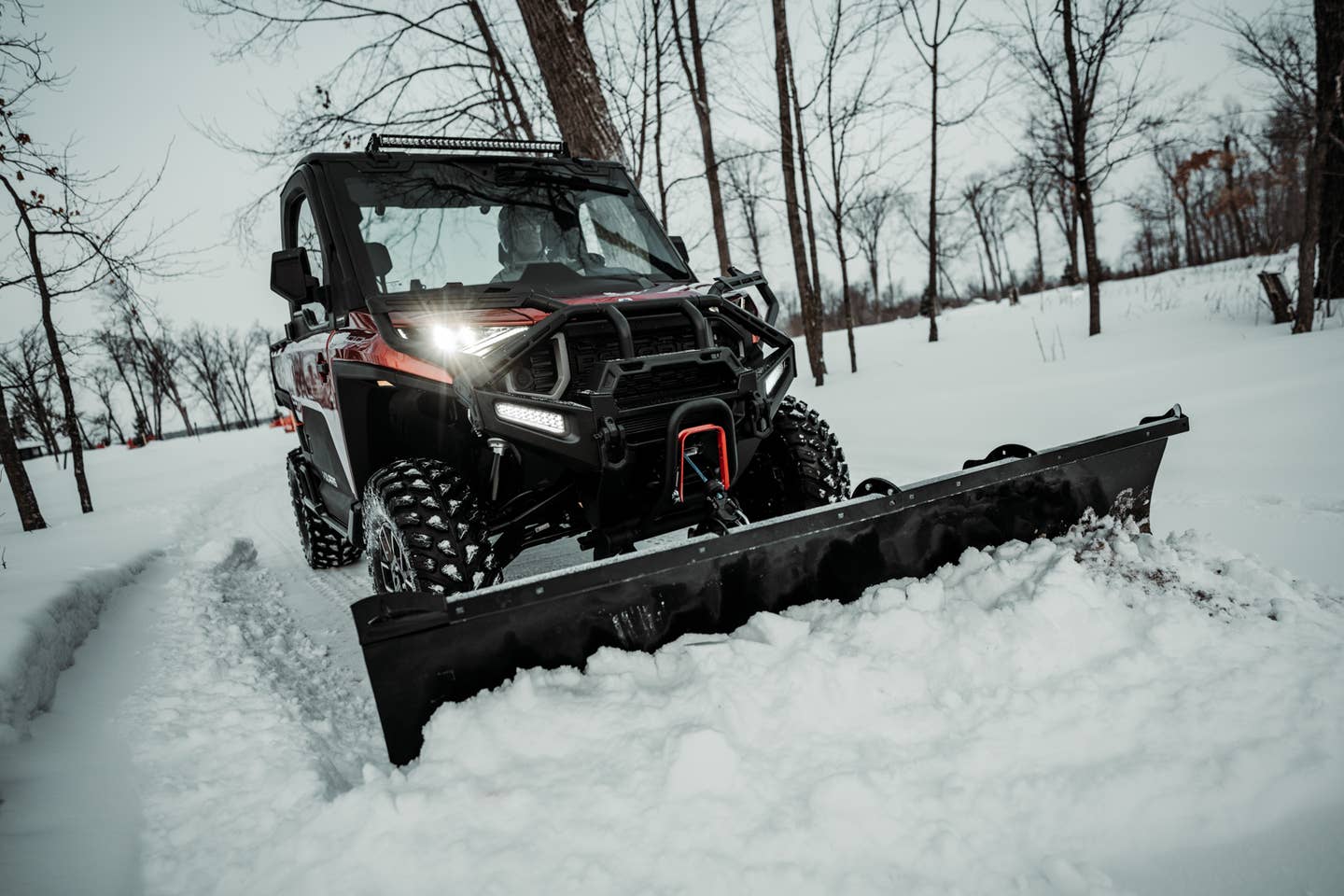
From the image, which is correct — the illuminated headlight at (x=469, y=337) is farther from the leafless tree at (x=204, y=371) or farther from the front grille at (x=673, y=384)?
the leafless tree at (x=204, y=371)

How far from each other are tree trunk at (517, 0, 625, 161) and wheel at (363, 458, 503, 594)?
16.3 ft

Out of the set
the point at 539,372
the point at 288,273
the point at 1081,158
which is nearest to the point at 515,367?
the point at 539,372

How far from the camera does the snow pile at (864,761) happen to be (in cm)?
139

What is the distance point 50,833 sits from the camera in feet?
5.42

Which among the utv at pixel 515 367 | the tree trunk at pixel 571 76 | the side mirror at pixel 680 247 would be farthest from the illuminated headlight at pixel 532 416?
the tree trunk at pixel 571 76

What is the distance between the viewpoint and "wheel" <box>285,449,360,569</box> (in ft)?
15.7

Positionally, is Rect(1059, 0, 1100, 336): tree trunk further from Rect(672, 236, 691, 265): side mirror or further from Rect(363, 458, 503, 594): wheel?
Rect(363, 458, 503, 594): wheel

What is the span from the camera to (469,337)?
8.39 ft

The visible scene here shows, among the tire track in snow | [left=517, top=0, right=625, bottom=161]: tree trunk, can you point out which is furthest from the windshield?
[left=517, top=0, right=625, bottom=161]: tree trunk

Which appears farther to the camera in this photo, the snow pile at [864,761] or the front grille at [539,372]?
the front grille at [539,372]

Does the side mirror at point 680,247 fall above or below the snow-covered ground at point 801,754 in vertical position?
above

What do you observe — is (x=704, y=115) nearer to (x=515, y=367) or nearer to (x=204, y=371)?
(x=515, y=367)

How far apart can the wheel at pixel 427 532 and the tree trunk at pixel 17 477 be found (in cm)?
973

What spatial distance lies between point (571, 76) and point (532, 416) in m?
5.61
